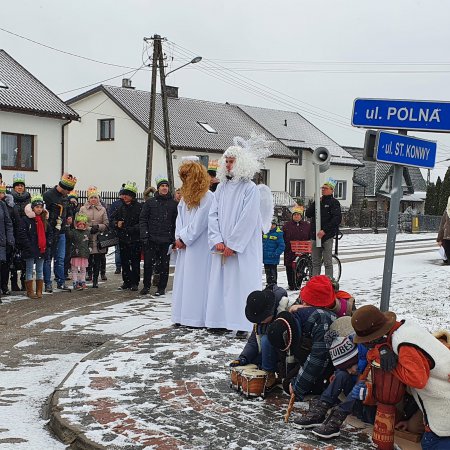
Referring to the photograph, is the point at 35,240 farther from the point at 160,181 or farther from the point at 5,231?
the point at 160,181

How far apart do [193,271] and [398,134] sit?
142 inches

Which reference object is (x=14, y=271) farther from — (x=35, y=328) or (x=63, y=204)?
(x=35, y=328)

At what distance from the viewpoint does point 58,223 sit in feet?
40.9

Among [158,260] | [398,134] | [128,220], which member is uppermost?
[398,134]

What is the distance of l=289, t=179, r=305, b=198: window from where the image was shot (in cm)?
5475

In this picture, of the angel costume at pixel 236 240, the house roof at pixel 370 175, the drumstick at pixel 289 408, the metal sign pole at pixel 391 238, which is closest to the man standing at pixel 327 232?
the angel costume at pixel 236 240

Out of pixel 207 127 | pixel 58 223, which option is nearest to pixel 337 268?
pixel 58 223

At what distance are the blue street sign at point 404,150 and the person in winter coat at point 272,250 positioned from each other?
20.7ft

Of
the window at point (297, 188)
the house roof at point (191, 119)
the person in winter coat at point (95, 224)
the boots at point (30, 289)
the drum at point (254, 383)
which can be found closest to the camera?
the drum at point (254, 383)

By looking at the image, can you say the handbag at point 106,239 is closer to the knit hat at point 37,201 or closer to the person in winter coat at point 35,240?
the person in winter coat at point 35,240

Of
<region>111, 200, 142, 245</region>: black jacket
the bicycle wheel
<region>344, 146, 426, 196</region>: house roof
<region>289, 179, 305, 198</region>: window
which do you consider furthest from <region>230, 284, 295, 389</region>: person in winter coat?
<region>344, 146, 426, 196</region>: house roof

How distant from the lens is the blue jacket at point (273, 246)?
12633 mm

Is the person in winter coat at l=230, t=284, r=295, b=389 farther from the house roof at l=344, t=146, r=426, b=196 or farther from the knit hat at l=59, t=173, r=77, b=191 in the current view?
the house roof at l=344, t=146, r=426, b=196

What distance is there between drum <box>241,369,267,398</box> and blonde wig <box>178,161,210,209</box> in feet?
12.4
